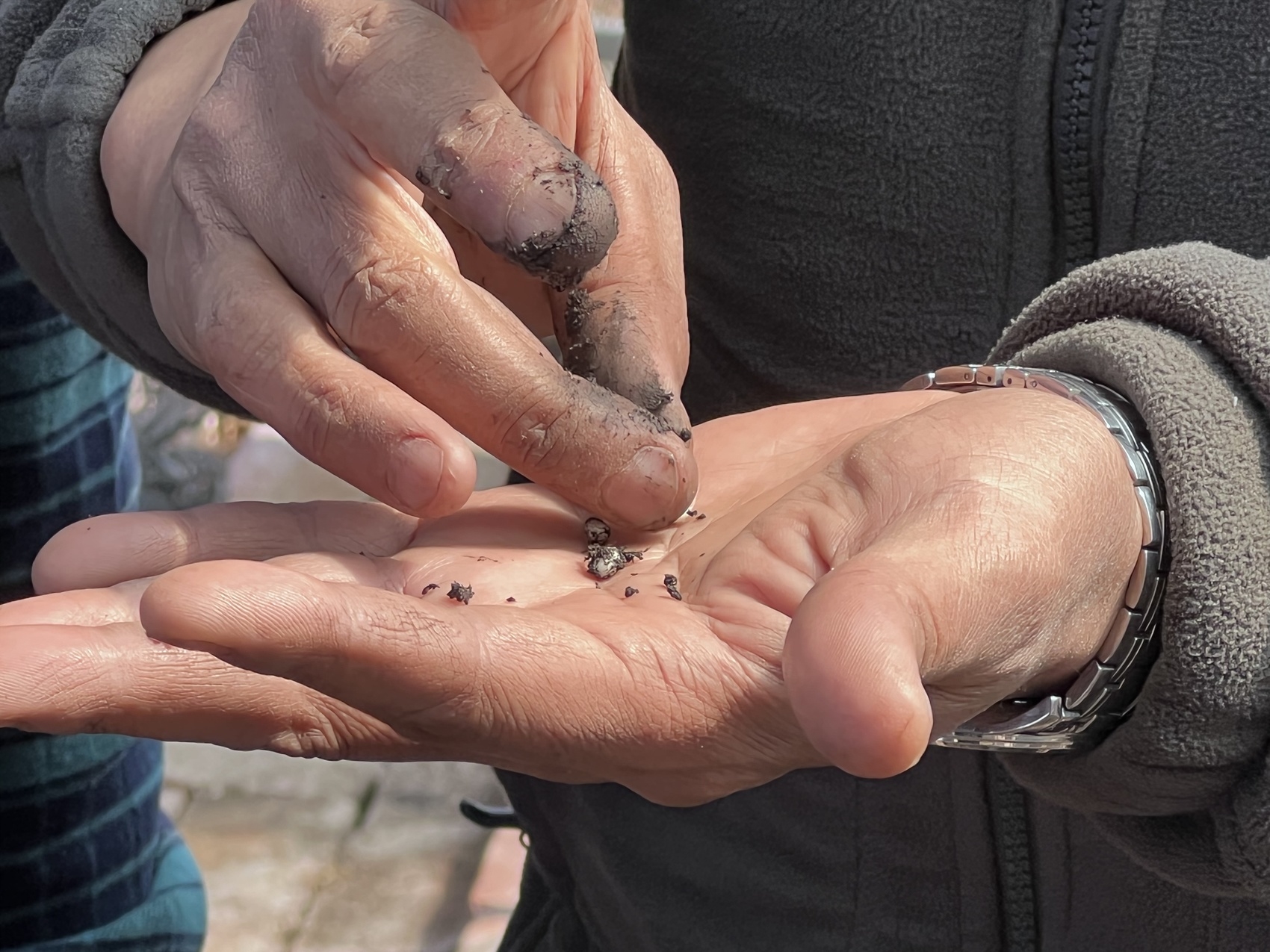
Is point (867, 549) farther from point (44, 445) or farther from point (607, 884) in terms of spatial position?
point (44, 445)

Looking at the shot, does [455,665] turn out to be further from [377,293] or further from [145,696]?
[377,293]

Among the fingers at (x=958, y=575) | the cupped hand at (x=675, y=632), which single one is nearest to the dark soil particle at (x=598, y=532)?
the cupped hand at (x=675, y=632)

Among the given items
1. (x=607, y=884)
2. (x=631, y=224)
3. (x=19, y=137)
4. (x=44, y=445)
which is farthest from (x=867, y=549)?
(x=44, y=445)

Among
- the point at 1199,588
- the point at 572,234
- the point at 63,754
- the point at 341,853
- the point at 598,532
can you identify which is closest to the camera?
the point at 1199,588

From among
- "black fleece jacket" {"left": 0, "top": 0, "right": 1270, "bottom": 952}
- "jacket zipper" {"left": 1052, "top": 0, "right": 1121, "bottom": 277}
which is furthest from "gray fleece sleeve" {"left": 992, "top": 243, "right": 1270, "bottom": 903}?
"jacket zipper" {"left": 1052, "top": 0, "right": 1121, "bottom": 277}

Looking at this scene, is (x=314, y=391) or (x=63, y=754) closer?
(x=314, y=391)

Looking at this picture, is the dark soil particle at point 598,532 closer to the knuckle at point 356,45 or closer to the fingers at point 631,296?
the fingers at point 631,296

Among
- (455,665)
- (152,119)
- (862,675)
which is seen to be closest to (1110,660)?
(862,675)
